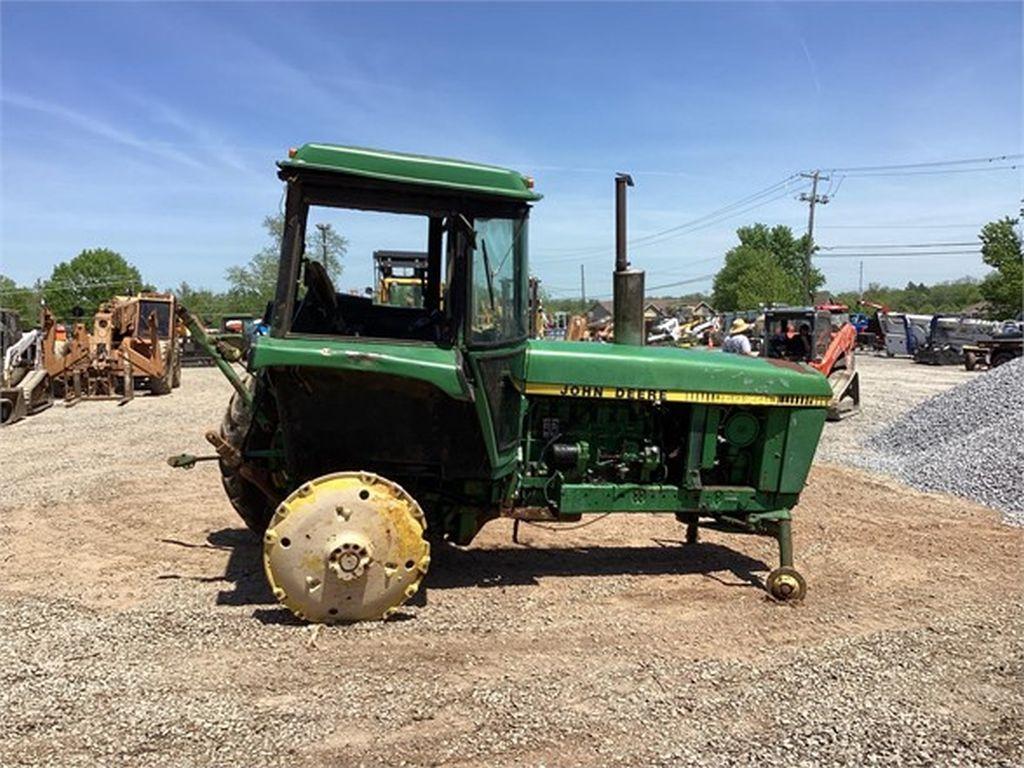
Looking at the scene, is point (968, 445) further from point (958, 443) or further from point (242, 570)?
point (242, 570)

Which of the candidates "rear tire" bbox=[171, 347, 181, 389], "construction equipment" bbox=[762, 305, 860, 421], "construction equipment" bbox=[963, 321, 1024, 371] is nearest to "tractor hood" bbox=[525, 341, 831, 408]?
"construction equipment" bbox=[762, 305, 860, 421]

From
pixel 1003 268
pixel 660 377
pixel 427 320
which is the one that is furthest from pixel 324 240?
pixel 1003 268

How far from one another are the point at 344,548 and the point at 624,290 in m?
2.36

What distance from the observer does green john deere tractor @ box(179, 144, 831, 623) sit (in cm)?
399

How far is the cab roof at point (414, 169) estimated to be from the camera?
389cm

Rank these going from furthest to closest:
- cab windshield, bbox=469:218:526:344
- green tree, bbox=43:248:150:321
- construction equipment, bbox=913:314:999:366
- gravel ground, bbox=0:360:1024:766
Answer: green tree, bbox=43:248:150:321, construction equipment, bbox=913:314:999:366, cab windshield, bbox=469:218:526:344, gravel ground, bbox=0:360:1024:766

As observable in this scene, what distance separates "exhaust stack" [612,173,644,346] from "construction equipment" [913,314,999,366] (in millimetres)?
28942

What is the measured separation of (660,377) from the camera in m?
4.78

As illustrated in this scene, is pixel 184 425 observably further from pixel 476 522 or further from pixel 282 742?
pixel 282 742

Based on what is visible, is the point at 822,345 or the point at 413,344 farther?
the point at 822,345

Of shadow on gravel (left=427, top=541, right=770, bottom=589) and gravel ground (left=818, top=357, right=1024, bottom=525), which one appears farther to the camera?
gravel ground (left=818, top=357, right=1024, bottom=525)

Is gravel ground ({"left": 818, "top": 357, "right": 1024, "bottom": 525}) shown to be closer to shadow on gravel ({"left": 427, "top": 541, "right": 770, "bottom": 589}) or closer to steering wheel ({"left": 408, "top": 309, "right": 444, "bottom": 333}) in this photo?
shadow on gravel ({"left": 427, "top": 541, "right": 770, "bottom": 589})

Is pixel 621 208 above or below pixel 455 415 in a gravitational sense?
above

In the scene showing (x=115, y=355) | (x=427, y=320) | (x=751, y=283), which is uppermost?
(x=751, y=283)
